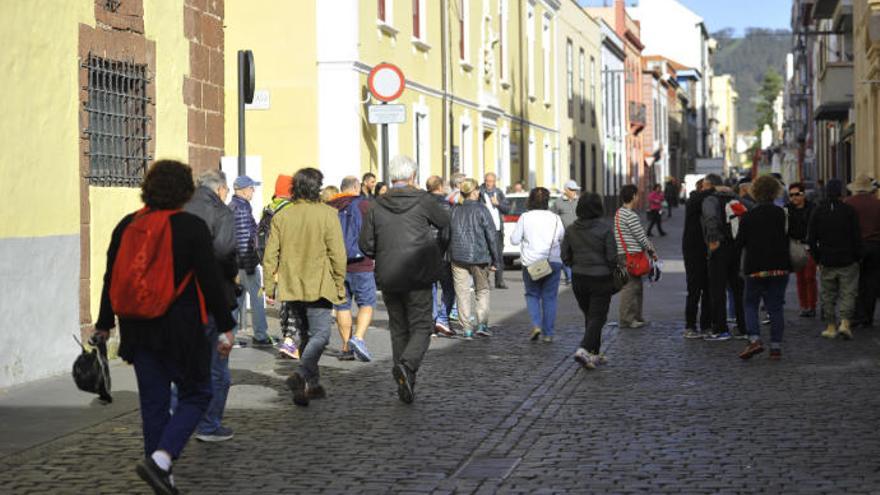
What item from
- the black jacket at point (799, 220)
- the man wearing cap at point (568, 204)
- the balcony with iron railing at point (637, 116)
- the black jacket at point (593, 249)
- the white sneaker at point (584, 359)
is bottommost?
the white sneaker at point (584, 359)

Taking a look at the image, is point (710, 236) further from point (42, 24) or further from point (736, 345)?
point (42, 24)

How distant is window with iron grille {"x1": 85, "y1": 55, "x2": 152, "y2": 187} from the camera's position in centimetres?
1336

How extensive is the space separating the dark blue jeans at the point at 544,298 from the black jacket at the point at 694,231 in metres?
1.36

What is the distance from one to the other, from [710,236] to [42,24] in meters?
6.50

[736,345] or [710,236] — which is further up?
[710,236]

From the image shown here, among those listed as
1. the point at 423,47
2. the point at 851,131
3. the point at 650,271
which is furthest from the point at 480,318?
the point at 851,131

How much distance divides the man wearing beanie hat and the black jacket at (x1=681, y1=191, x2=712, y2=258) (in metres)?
1.05

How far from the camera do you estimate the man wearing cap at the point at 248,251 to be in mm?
14109

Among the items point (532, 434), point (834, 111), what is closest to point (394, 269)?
point (532, 434)

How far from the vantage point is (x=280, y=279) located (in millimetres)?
10805

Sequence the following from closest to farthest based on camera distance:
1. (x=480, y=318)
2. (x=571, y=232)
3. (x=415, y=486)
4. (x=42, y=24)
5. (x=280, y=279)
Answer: (x=415, y=486) < (x=280, y=279) < (x=42, y=24) < (x=571, y=232) < (x=480, y=318)

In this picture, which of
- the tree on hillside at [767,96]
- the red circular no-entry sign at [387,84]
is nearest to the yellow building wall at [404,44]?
the red circular no-entry sign at [387,84]

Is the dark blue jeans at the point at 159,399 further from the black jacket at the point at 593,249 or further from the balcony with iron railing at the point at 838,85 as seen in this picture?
the balcony with iron railing at the point at 838,85

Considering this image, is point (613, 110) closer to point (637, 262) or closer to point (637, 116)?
point (637, 116)
